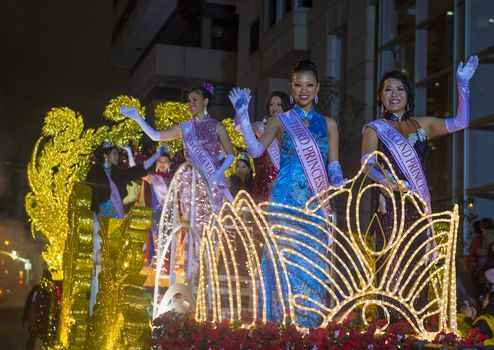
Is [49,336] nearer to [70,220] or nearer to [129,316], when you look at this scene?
[70,220]

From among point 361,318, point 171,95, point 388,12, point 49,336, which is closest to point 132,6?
point 171,95

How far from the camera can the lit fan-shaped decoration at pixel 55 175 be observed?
871 centimetres

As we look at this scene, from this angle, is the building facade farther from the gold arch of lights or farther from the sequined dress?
the sequined dress

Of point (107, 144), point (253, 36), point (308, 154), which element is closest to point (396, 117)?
point (308, 154)

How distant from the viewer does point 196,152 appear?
8.71m

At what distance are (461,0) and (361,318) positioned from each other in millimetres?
10408

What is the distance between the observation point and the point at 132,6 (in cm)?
3866

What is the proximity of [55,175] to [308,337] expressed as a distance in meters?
5.26

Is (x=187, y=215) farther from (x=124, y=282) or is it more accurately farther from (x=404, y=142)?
(x=404, y=142)

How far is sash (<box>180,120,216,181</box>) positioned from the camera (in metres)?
8.69

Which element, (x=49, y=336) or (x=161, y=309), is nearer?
(x=161, y=309)

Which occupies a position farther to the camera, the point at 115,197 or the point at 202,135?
the point at 115,197

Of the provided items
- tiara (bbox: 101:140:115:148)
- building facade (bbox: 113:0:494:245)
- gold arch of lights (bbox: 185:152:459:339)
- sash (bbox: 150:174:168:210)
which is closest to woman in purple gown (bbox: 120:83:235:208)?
gold arch of lights (bbox: 185:152:459:339)

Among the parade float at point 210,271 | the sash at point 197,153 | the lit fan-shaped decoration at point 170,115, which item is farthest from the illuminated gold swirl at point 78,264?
the lit fan-shaped decoration at point 170,115
